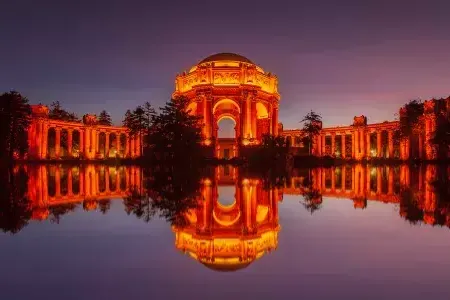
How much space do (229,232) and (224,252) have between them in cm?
118

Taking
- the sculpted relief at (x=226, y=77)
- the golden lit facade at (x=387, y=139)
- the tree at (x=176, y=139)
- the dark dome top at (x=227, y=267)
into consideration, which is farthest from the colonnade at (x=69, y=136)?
the dark dome top at (x=227, y=267)

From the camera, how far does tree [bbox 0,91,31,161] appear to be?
45875 mm

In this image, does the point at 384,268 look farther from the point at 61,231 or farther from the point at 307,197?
the point at 307,197

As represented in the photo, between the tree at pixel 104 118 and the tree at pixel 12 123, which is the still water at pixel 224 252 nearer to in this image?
the tree at pixel 12 123

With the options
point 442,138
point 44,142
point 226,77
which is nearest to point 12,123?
point 44,142

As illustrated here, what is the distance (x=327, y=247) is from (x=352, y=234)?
3.50 ft

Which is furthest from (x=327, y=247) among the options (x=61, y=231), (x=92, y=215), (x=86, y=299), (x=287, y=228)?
(x=92, y=215)

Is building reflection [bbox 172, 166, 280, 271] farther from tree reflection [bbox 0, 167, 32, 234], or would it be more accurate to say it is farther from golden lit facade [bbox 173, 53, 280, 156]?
golden lit facade [bbox 173, 53, 280, 156]

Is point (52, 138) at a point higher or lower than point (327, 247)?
higher

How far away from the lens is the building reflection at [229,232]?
4594 mm

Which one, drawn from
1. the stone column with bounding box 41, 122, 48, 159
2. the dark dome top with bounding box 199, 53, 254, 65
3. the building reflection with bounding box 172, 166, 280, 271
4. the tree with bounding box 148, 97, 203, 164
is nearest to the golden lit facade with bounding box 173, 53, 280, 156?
the dark dome top with bounding box 199, 53, 254, 65

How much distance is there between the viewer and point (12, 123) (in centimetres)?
4769

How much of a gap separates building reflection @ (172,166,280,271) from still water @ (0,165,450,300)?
0.06 feet

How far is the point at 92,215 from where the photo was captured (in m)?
8.00
